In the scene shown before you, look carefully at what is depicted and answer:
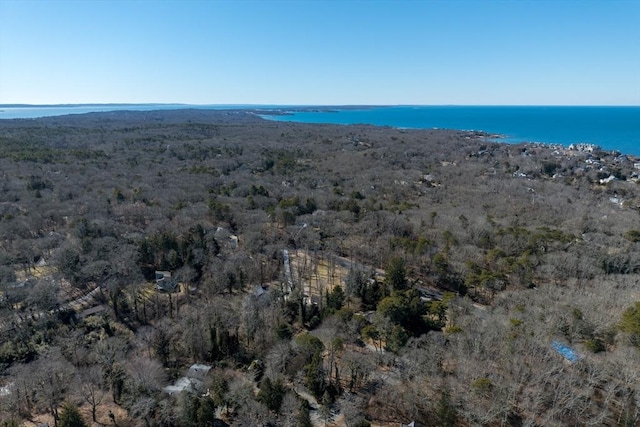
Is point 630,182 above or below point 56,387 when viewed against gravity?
above

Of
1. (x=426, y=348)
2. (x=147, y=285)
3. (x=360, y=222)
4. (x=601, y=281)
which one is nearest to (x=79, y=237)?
(x=147, y=285)

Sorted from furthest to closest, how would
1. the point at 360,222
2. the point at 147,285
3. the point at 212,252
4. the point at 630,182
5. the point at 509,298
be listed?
the point at 630,182 < the point at 360,222 < the point at 212,252 < the point at 147,285 < the point at 509,298

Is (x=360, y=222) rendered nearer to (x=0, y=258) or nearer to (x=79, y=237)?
(x=79, y=237)

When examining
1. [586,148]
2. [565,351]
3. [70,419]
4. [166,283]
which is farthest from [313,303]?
[586,148]

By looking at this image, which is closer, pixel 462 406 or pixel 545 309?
pixel 462 406

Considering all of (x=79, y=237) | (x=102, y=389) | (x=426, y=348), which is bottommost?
(x=102, y=389)

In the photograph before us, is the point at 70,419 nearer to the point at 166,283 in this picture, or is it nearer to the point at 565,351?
the point at 166,283

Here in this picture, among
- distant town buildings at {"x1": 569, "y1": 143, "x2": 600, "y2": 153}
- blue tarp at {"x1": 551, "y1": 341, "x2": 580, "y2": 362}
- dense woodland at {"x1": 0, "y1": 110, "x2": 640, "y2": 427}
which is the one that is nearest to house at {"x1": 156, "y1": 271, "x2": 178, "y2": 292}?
dense woodland at {"x1": 0, "y1": 110, "x2": 640, "y2": 427}
